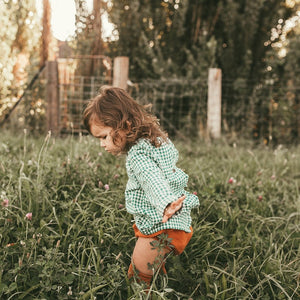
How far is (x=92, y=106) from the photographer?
1821mm

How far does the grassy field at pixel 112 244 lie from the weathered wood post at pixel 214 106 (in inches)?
117

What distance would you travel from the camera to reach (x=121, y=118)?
5.94ft

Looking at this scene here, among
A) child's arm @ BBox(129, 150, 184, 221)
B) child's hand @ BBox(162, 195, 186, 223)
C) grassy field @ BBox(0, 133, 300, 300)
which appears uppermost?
child's arm @ BBox(129, 150, 184, 221)

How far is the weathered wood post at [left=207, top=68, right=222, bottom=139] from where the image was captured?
6.05 meters

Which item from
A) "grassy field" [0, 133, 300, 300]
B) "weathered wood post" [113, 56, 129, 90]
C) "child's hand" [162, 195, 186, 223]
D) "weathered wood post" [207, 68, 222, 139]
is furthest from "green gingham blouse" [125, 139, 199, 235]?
"weathered wood post" [207, 68, 222, 139]

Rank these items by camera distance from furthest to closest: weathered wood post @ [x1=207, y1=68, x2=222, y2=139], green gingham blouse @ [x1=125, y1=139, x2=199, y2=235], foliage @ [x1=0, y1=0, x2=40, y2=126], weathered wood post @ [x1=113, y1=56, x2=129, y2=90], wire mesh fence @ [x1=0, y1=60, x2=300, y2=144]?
wire mesh fence @ [x1=0, y1=60, x2=300, y2=144] < foliage @ [x1=0, y1=0, x2=40, y2=126] < weathered wood post @ [x1=207, y1=68, x2=222, y2=139] < weathered wood post @ [x1=113, y1=56, x2=129, y2=90] < green gingham blouse @ [x1=125, y1=139, x2=199, y2=235]

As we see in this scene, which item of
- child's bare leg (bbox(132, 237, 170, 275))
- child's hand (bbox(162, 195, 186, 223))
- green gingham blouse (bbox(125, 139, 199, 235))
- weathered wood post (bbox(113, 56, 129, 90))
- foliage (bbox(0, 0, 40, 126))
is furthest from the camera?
foliage (bbox(0, 0, 40, 126))

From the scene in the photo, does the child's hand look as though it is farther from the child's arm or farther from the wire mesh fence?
the wire mesh fence

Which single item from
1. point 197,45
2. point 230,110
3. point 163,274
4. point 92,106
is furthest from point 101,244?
point 197,45

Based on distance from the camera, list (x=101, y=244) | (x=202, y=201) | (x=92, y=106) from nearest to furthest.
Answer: (x=92, y=106) < (x=101, y=244) < (x=202, y=201)

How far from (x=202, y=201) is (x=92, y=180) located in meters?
0.88

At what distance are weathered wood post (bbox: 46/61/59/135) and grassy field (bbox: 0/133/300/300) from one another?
11.4 ft

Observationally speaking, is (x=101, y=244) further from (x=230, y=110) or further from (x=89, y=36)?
(x=89, y=36)

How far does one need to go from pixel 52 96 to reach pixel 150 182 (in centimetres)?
528
